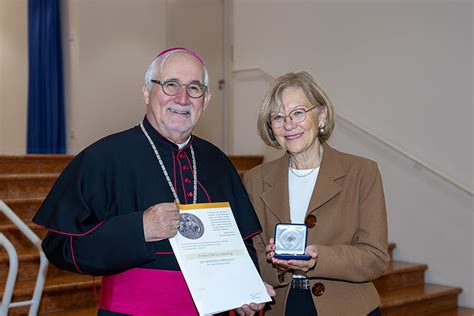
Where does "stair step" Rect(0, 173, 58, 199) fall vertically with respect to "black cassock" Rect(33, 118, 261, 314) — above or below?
below

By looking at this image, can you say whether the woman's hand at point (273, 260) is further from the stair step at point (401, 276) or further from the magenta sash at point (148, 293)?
the stair step at point (401, 276)

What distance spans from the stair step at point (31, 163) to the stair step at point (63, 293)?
1.85 m

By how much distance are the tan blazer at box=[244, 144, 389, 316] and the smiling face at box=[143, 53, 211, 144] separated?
48 centimetres

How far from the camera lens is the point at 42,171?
260 inches

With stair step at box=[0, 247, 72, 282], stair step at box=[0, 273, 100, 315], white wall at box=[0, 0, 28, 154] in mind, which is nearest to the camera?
stair step at box=[0, 273, 100, 315]

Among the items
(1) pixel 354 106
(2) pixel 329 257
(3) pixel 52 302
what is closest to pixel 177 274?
(2) pixel 329 257

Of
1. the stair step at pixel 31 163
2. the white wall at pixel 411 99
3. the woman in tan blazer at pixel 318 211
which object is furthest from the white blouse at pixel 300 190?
the stair step at pixel 31 163

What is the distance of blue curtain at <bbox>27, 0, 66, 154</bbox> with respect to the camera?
30.3ft

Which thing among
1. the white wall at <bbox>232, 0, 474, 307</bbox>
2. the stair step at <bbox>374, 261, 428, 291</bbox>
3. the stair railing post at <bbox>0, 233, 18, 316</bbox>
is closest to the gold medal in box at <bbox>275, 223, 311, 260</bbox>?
the stair railing post at <bbox>0, 233, 18, 316</bbox>

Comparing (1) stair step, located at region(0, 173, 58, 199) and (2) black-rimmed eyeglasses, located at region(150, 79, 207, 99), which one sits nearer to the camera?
(2) black-rimmed eyeglasses, located at region(150, 79, 207, 99)

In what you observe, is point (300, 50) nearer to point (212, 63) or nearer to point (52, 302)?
point (212, 63)

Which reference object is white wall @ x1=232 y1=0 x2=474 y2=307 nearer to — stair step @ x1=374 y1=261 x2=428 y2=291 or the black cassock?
stair step @ x1=374 y1=261 x2=428 y2=291

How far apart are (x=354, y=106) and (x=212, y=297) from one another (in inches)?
204

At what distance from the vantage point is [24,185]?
594 centimetres
